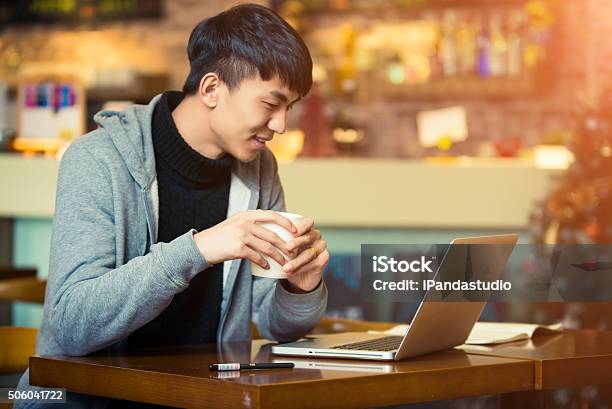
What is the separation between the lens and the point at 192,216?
209 centimetres

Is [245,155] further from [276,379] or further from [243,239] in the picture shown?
[276,379]

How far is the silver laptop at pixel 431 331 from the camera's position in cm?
164

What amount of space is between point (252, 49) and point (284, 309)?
0.51 meters

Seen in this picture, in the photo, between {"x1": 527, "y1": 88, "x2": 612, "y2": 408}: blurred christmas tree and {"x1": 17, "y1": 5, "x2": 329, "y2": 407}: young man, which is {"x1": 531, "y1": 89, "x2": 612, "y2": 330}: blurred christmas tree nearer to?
{"x1": 527, "y1": 88, "x2": 612, "y2": 408}: blurred christmas tree

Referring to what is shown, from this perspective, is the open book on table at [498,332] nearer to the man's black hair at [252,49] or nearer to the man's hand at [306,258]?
the man's hand at [306,258]

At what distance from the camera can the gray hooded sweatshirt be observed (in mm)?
1684

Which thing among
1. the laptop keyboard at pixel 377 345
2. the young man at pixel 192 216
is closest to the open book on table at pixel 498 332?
the laptop keyboard at pixel 377 345

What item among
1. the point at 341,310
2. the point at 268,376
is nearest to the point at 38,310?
the point at 341,310

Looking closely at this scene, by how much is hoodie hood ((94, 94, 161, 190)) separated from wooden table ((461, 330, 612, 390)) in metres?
0.69

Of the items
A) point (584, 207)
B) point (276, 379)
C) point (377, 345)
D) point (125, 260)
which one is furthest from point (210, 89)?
point (584, 207)

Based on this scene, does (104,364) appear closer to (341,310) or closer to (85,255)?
(85,255)

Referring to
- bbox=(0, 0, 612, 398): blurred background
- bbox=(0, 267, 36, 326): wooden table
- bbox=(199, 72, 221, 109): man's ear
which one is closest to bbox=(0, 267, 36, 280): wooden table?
bbox=(0, 267, 36, 326): wooden table

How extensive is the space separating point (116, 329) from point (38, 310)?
9.59 feet

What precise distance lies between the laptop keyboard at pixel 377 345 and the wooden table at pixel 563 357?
141 millimetres
